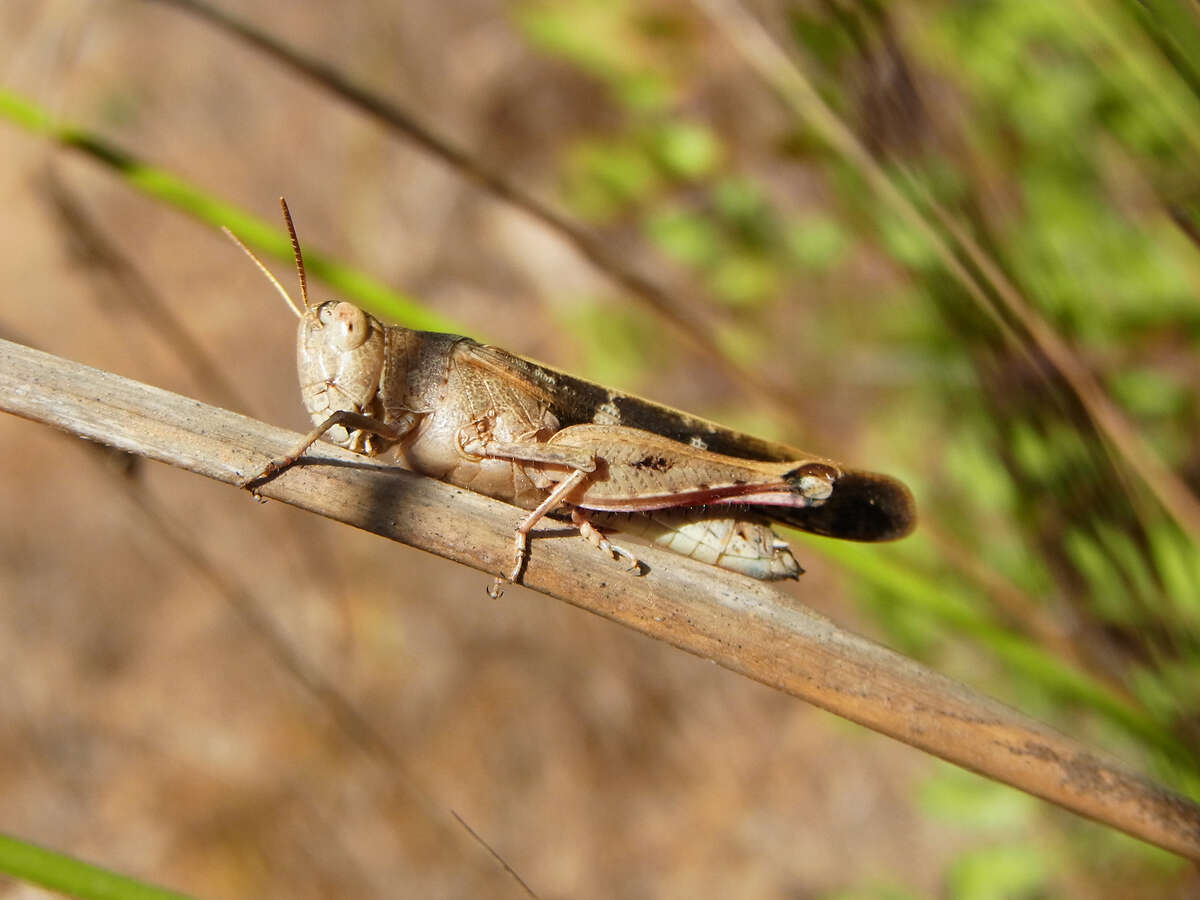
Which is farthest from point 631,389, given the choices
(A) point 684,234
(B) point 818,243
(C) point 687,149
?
(C) point 687,149

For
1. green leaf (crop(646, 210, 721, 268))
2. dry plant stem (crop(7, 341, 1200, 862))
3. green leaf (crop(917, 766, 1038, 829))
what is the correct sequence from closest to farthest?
1. dry plant stem (crop(7, 341, 1200, 862))
2. green leaf (crop(917, 766, 1038, 829))
3. green leaf (crop(646, 210, 721, 268))

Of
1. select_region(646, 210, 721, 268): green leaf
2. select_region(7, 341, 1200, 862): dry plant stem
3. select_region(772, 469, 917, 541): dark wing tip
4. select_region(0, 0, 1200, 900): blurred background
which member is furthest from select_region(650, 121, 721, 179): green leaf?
select_region(7, 341, 1200, 862): dry plant stem

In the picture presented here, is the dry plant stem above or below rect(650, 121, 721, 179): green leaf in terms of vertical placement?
below

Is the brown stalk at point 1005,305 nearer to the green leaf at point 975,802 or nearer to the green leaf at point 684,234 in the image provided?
the green leaf at point 684,234

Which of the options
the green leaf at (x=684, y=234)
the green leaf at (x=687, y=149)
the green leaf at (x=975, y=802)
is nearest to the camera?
the green leaf at (x=687, y=149)

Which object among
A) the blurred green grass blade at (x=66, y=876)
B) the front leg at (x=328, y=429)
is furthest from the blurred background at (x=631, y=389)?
the blurred green grass blade at (x=66, y=876)

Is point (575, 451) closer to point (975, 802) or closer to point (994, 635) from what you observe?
point (994, 635)

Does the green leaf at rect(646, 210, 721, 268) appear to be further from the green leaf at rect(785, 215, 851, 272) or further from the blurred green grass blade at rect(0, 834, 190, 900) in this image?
the blurred green grass blade at rect(0, 834, 190, 900)
